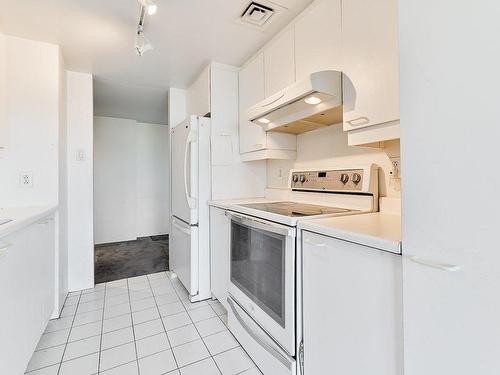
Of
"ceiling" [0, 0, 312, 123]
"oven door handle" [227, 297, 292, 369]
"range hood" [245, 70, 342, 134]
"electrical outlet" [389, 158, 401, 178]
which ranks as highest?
"ceiling" [0, 0, 312, 123]

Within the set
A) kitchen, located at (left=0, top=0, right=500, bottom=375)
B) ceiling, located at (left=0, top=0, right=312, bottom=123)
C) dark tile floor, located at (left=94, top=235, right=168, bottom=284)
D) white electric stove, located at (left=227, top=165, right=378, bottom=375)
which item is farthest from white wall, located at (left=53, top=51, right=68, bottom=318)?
white electric stove, located at (left=227, top=165, right=378, bottom=375)

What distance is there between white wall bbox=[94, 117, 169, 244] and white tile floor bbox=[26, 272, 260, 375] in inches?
85.1

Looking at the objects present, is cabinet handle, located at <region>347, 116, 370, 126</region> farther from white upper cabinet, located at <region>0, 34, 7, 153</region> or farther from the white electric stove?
white upper cabinet, located at <region>0, 34, 7, 153</region>

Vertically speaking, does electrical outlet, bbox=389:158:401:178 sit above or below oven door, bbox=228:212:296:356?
above

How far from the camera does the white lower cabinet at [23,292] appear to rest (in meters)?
1.11

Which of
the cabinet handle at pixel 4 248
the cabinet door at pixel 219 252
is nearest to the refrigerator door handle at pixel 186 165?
the cabinet door at pixel 219 252

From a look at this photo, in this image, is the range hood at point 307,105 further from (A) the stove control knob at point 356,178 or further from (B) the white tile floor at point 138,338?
(B) the white tile floor at point 138,338

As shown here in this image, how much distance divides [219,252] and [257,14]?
1843mm

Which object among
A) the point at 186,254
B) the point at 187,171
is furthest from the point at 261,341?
the point at 187,171

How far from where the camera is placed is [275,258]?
1.37 meters

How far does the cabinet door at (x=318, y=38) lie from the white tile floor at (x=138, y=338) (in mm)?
1897

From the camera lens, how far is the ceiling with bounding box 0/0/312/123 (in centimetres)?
165

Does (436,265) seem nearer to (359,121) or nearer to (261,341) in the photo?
(359,121)

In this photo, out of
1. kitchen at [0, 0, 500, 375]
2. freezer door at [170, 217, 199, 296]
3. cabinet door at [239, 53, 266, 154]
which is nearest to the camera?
kitchen at [0, 0, 500, 375]
